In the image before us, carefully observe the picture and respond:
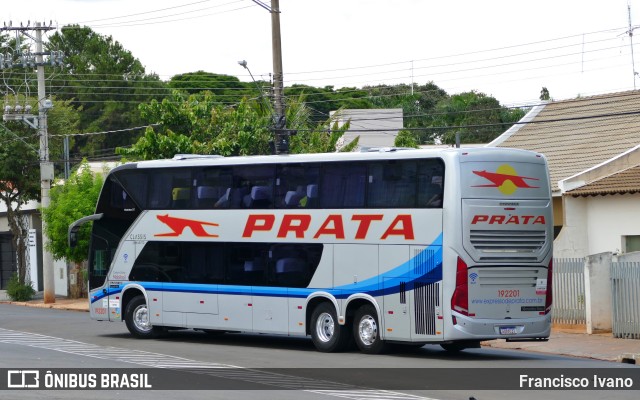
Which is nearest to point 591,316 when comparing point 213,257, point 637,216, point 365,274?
point 637,216

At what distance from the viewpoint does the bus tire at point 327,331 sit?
22281mm

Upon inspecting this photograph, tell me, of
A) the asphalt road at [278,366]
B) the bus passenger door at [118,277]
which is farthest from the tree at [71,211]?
the bus passenger door at [118,277]

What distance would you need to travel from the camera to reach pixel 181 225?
82.1ft

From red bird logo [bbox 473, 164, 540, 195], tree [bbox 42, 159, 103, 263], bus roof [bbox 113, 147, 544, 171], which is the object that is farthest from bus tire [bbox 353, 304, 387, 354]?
tree [bbox 42, 159, 103, 263]

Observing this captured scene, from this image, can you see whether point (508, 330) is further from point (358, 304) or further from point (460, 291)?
point (358, 304)

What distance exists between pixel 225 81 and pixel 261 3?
209 feet

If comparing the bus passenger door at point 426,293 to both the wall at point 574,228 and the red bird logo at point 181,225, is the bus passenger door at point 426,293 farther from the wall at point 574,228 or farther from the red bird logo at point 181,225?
the wall at point 574,228

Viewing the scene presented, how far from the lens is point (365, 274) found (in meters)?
21.9

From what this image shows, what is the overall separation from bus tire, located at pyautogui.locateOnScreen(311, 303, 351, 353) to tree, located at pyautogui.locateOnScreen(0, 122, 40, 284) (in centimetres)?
2870

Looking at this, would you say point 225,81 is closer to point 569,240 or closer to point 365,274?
point 569,240

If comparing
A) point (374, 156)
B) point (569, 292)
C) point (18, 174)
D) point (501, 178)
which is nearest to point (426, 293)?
point (501, 178)

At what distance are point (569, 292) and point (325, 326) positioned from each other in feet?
24.3

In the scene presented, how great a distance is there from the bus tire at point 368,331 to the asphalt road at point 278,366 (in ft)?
0.84

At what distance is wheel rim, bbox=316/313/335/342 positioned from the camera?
22.6m
